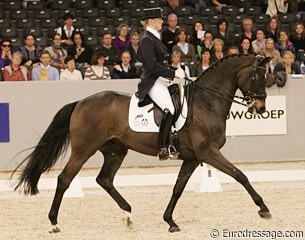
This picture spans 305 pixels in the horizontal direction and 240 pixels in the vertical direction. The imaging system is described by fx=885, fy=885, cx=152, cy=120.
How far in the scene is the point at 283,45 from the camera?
16.9m

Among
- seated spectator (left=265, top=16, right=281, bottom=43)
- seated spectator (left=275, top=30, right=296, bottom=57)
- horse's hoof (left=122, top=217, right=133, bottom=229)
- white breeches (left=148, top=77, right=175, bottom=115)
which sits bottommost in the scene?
horse's hoof (left=122, top=217, right=133, bottom=229)

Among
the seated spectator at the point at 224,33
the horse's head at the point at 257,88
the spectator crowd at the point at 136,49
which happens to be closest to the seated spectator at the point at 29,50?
the spectator crowd at the point at 136,49

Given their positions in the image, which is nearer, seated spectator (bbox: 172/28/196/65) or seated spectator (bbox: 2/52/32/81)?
seated spectator (bbox: 2/52/32/81)

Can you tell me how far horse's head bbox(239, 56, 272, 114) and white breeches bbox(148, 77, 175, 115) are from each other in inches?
31.1

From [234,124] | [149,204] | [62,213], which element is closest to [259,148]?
[234,124]

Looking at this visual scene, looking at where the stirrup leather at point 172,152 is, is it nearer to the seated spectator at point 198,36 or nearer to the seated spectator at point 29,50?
the seated spectator at point 29,50

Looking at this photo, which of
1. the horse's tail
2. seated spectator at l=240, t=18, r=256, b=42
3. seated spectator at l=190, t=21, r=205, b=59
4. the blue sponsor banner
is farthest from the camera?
seated spectator at l=240, t=18, r=256, b=42

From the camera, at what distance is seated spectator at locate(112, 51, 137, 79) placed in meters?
15.0

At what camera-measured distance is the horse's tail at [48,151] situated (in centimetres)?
941

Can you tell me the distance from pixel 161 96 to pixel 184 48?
23.0 feet

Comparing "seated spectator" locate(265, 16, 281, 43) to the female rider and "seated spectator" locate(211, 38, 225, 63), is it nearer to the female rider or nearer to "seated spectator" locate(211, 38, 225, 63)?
"seated spectator" locate(211, 38, 225, 63)

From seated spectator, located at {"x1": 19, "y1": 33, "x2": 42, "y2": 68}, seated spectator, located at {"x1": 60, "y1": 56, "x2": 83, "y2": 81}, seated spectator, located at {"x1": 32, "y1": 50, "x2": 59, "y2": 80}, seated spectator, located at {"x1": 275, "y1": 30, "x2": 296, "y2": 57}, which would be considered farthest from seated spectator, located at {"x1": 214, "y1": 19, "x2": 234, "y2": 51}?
seated spectator, located at {"x1": 32, "y1": 50, "x2": 59, "y2": 80}

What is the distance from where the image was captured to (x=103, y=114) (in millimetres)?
9344

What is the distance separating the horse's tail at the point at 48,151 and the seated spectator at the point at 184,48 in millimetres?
6438
